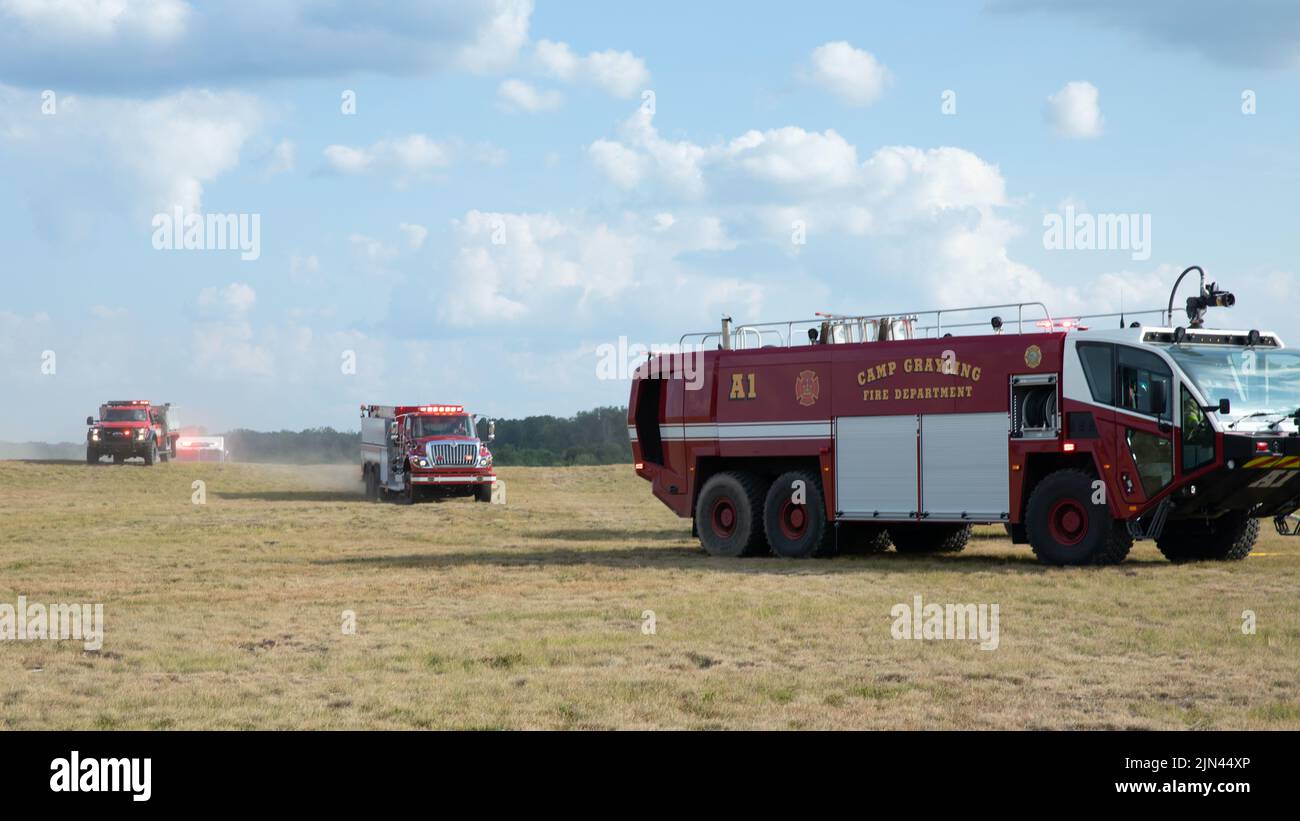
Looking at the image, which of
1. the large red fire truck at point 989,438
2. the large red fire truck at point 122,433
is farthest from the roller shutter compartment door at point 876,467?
the large red fire truck at point 122,433

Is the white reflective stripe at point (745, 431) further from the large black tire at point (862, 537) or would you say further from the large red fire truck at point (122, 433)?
the large red fire truck at point (122, 433)

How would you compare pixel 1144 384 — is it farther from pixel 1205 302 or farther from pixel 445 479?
pixel 445 479

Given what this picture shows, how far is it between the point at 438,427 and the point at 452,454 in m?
1.10

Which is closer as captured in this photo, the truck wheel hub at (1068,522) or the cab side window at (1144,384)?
the cab side window at (1144,384)

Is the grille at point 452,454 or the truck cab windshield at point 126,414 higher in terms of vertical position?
the truck cab windshield at point 126,414

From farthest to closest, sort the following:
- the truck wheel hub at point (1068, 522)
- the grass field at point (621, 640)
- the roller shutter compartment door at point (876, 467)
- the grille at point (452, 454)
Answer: the grille at point (452, 454) < the roller shutter compartment door at point (876, 467) < the truck wheel hub at point (1068, 522) < the grass field at point (621, 640)

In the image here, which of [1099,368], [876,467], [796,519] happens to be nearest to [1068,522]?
[1099,368]

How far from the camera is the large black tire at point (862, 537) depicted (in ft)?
83.7

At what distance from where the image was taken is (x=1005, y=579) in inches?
809

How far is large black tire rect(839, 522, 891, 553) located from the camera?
25.5m

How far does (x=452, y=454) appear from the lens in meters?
43.9

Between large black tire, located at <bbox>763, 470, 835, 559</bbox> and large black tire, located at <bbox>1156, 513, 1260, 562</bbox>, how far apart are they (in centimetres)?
510

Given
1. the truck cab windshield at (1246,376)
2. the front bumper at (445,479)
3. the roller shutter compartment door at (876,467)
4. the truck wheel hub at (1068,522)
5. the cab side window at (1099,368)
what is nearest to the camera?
the truck cab windshield at (1246,376)

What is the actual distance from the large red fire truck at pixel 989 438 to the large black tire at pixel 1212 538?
0.09 ft
